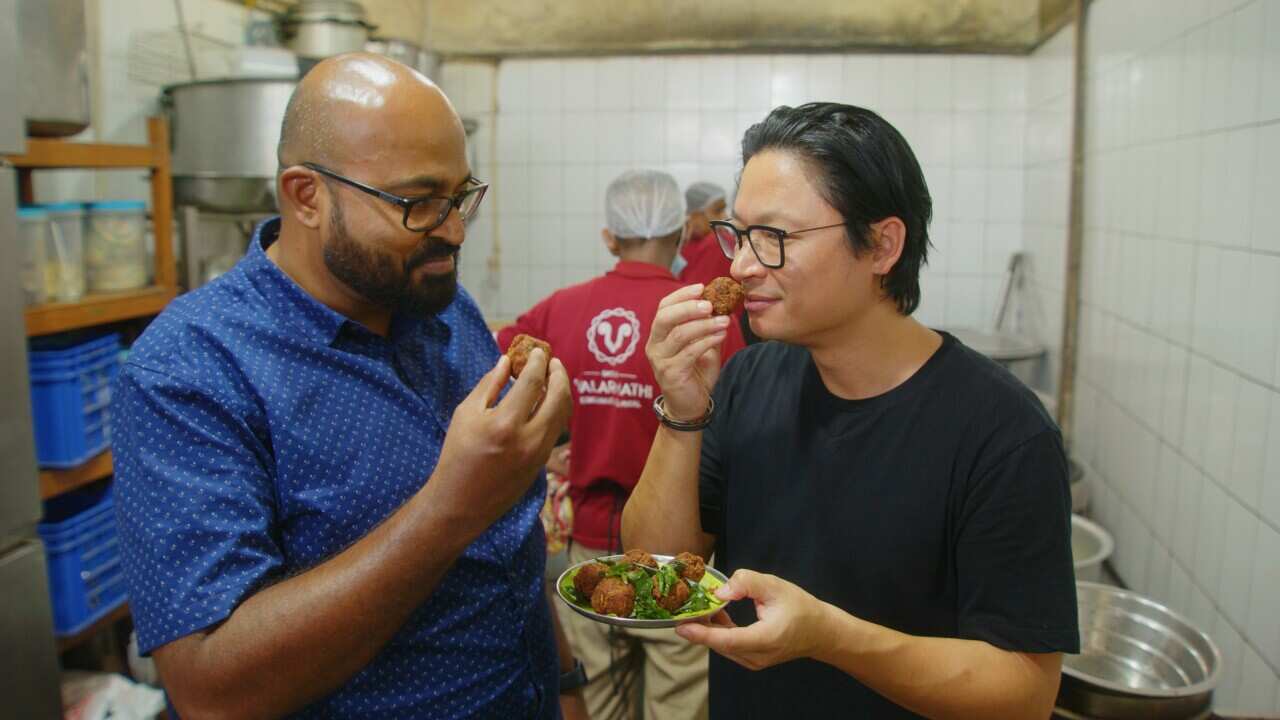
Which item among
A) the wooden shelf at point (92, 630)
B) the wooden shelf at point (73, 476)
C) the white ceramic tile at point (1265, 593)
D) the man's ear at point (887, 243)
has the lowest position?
the wooden shelf at point (92, 630)

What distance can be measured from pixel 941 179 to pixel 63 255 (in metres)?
4.77

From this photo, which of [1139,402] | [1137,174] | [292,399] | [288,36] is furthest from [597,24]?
[292,399]

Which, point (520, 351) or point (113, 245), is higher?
point (113, 245)

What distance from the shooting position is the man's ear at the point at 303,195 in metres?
1.53

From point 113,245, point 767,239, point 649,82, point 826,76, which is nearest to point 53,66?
point 113,245

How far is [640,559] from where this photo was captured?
5.23ft

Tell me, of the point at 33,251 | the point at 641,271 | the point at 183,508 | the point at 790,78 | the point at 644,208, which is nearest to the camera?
the point at 183,508

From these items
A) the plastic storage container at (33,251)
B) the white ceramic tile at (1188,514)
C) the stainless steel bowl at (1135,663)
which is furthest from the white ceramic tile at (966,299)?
the plastic storage container at (33,251)

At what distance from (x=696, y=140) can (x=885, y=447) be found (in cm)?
463

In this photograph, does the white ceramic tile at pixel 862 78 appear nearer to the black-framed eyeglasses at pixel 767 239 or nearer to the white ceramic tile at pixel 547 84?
the white ceramic tile at pixel 547 84

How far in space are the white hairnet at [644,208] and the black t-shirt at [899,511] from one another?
170 cm

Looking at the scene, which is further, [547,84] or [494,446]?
[547,84]

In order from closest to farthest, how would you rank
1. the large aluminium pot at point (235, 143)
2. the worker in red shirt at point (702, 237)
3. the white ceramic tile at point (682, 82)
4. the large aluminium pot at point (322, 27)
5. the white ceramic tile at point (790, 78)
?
the large aluminium pot at point (235, 143) → the large aluminium pot at point (322, 27) → the worker in red shirt at point (702, 237) → the white ceramic tile at point (790, 78) → the white ceramic tile at point (682, 82)

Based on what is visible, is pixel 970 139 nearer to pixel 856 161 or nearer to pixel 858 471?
pixel 856 161
